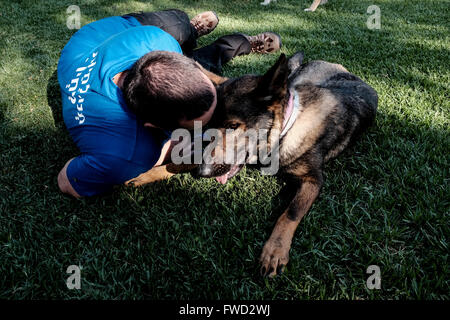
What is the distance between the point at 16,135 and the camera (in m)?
3.61

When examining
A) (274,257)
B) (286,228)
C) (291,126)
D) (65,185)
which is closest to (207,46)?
(291,126)

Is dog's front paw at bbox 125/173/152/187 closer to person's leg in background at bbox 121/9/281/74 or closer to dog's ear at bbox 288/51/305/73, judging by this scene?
person's leg in background at bbox 121/9/281/74

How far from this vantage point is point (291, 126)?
8.79 ft

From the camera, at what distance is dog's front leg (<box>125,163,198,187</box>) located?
284cm

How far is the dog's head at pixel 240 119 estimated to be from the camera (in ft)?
8.08

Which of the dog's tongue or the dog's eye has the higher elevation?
the dog's eye

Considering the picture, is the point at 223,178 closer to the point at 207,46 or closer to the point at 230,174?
the point at 230,174

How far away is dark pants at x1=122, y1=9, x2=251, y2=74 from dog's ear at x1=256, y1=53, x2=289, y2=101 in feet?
8.34

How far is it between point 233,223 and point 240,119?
0.95 meters

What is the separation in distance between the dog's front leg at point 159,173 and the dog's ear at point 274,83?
44.7 inches

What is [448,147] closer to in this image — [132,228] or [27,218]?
[132,228]

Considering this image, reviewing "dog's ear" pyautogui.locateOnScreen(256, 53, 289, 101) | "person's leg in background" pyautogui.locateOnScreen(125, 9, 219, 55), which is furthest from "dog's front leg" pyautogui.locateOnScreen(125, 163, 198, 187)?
"person's leg in background" pyautogui.locateOnScreen(125, 9, 219, 55)

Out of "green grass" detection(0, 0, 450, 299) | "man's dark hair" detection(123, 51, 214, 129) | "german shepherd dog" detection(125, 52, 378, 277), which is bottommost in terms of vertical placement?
"green grass" detection(0, 0, 450, 299)

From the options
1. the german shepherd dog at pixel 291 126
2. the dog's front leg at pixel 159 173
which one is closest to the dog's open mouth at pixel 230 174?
the german shepherd dog at pixel 291 126
